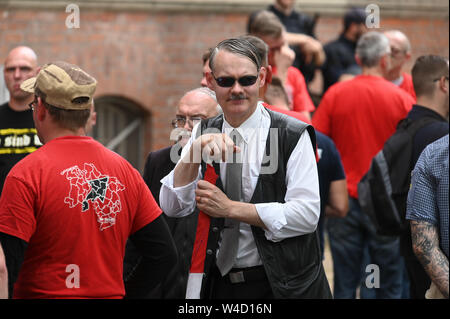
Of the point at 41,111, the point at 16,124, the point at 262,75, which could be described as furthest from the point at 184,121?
the point at 16,124

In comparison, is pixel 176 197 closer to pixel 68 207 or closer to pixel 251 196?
pixel 251 196

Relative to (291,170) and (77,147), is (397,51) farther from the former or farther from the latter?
(77,147)

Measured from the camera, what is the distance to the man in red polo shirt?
700 centimetres

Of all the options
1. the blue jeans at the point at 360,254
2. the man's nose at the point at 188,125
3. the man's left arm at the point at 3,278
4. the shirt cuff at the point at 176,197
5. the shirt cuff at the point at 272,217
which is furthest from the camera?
the blue jeans at the point at 360,254

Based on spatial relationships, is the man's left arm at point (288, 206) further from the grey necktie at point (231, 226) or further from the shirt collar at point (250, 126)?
the shirt collar at point (250, 126)

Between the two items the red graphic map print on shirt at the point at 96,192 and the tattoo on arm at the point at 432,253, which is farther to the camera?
the tattoo on arm at the point at 432,253

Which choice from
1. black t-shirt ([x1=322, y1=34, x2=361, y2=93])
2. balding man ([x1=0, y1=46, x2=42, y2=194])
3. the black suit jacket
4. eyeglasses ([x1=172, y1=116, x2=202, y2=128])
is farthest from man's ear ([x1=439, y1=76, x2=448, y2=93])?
black t-shirt ([x1=322, y1=34, x2=361, y2=93])

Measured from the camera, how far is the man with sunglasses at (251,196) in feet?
12.6

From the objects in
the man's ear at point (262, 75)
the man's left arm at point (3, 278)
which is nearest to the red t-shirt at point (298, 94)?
the man's ear at point (262, 75)

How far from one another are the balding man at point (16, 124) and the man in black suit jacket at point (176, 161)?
48.2 inches
